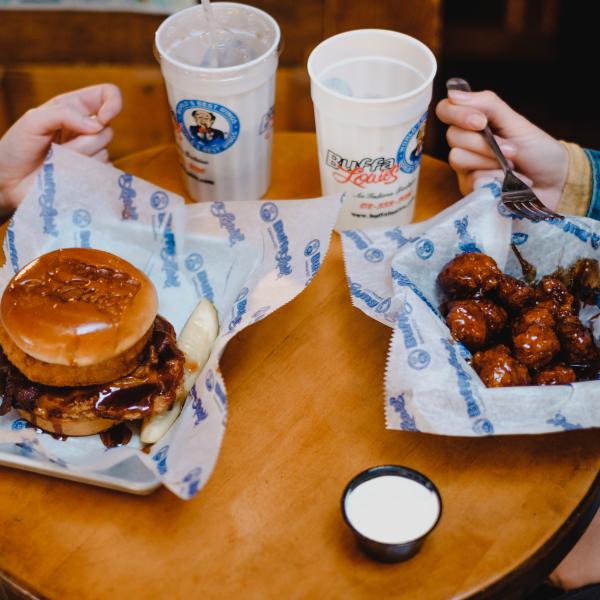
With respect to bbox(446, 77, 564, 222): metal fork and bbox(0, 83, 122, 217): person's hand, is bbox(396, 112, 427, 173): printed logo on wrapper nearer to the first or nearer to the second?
bbox(446, 77, 564, 222): metal fork

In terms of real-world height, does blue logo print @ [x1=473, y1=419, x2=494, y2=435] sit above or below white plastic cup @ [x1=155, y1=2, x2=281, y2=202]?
below

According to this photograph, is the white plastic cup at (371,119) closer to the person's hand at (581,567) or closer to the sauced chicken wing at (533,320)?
the sauced chicken wing at (533,320)

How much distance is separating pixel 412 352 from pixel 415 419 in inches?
4.7

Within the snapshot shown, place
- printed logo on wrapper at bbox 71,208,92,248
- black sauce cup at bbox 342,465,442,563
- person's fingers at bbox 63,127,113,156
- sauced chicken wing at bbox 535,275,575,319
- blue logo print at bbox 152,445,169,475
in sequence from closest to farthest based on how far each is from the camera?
black sauce cup at bbox 342,465,442,563, blue logo print at bbox 152,445,169,475, sauced chicken wing at bbox 535,275,575,319, printed logo on wrapper at bbox 71,208,92,248, person's fingers at bbox 63,127,113,156

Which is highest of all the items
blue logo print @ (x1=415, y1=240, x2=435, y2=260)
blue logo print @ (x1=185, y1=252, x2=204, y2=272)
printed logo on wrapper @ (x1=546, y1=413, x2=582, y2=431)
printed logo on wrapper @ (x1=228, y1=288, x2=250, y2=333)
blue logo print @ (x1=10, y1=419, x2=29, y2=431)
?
blue logo print @ (x1=415, y1=240, x2=435, y2=260)

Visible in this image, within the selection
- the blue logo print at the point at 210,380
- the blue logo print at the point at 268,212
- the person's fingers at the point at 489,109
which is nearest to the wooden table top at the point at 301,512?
the blue logo print at the point at 210,380

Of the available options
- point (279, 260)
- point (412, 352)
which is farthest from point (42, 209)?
point (412, 352)

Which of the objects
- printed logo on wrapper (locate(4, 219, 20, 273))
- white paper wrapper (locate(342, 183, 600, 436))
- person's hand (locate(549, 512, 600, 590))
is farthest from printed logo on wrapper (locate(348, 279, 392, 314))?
printed logo on wrapper (locate(4, 219, 20, 273))

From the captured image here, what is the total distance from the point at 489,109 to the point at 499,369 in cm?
70

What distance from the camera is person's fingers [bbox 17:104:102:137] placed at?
5.90ft

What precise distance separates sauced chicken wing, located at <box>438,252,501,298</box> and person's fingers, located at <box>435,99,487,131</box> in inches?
14.2

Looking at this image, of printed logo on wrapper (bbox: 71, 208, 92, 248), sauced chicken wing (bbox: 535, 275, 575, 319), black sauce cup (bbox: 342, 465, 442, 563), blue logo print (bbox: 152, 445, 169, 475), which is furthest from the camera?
printed logo on wrapper (bbox: 71, 208, 92, 248)

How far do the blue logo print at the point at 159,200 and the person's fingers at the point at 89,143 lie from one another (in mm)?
234

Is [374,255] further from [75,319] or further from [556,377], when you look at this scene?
[75,319]
